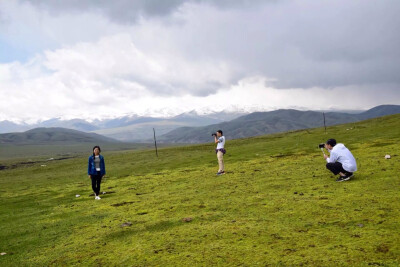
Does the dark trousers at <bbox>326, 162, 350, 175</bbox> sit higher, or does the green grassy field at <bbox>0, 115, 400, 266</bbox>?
the dark trousers at <bbox>326, 162, 350, 175</bbox>

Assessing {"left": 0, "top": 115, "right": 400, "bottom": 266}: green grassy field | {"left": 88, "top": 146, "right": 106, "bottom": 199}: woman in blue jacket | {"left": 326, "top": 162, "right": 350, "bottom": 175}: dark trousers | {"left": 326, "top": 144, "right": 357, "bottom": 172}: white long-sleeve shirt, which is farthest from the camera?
{"left": 88, "top": 146, "right": 106, "bottom": 199}: woman in blue jacket

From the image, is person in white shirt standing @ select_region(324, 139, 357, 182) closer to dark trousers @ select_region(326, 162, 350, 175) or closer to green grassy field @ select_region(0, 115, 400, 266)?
dark trousers @ select_region(326, 162, 350, 175)

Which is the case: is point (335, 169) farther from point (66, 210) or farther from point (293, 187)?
point (66, 210)

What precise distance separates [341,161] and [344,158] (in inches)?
12.3

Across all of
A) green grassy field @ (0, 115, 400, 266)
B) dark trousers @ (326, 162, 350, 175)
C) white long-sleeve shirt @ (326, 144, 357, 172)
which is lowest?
green grassy field @ (0, 115, 400, 266)

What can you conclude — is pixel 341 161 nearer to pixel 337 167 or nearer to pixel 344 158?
pixel 344 158

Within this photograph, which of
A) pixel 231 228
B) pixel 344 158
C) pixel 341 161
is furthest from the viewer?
pixel 341 161

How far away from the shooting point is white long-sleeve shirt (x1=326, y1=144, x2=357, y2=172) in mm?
17312

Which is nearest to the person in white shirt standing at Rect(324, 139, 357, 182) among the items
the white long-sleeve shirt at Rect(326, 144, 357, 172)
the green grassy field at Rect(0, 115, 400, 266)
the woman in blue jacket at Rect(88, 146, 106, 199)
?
the white long-sleeve shirt at Rect(326, 144, 357, 172)

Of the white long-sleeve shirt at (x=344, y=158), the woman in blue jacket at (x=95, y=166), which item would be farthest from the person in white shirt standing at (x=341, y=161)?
the woman in blue jacket at (x=95, y=166)

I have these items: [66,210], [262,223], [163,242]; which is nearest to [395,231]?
[262,223]

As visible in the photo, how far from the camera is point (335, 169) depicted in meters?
17.8

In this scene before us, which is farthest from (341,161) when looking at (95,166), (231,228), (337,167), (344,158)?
(95,166)

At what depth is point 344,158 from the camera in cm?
1739
